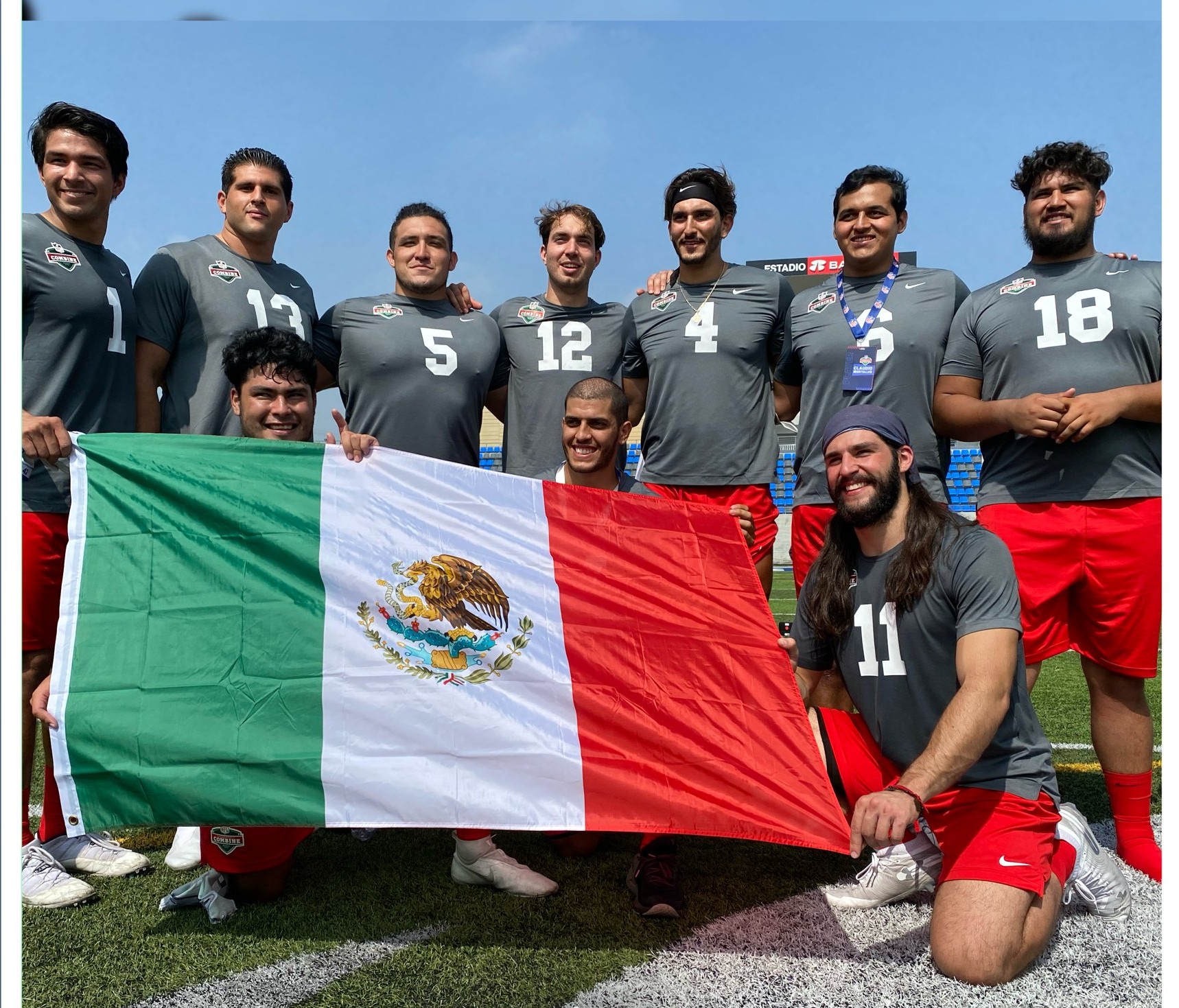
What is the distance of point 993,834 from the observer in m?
2.63

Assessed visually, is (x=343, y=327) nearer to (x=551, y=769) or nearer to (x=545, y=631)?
(x=545, y=631)

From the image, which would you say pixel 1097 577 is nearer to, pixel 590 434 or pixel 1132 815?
pixel 1132 815

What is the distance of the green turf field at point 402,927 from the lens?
2324 mm

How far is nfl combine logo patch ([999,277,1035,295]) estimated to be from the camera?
3.55 m

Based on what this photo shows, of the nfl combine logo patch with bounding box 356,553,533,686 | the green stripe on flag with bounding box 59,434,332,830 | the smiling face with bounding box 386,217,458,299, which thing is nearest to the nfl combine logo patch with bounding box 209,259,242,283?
the smiling face with bounding box 386,217,458,299

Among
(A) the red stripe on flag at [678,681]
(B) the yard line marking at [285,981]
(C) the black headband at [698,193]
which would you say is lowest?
(B) the yard line marking at [285,981]

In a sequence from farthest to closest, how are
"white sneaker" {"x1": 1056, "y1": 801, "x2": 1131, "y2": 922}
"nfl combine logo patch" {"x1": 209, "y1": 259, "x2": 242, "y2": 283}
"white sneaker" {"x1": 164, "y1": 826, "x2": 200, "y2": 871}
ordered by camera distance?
1. "nfl combine logo patch" {"x1": 209, "y1": 259, "x2": 242, "y2": 283}
2. "white sneaker" {"x1": 164, "y1": 826, "x2": 200, "y2": 871}
3. "white sneaker" {"x1": 1056, "y1": 801, "x2": 1131, "y2": 922}

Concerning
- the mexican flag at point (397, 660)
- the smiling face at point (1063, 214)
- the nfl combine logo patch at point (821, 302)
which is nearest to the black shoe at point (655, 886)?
the mexican flag at point (397, 660)

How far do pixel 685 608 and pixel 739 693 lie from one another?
1.16 ft

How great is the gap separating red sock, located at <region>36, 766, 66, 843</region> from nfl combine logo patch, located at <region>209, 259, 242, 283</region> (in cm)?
197

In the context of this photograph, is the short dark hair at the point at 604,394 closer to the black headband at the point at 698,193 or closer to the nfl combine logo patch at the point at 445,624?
the nfl combine logo patch at the point at 445,624

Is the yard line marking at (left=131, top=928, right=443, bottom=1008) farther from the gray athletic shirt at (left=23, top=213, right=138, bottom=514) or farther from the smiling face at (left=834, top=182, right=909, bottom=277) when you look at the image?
the smiling face at (left=834, top=182, right=909, bottom=277)

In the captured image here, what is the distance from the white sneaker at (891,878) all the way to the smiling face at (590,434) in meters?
1.64

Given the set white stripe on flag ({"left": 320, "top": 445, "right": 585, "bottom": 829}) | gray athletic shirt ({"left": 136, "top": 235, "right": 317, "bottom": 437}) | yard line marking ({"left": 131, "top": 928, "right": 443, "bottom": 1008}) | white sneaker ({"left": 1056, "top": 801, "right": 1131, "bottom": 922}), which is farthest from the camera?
gray athletic shirt ({"left": 136, "top": 235, "right": 317, "bottom": 437})
